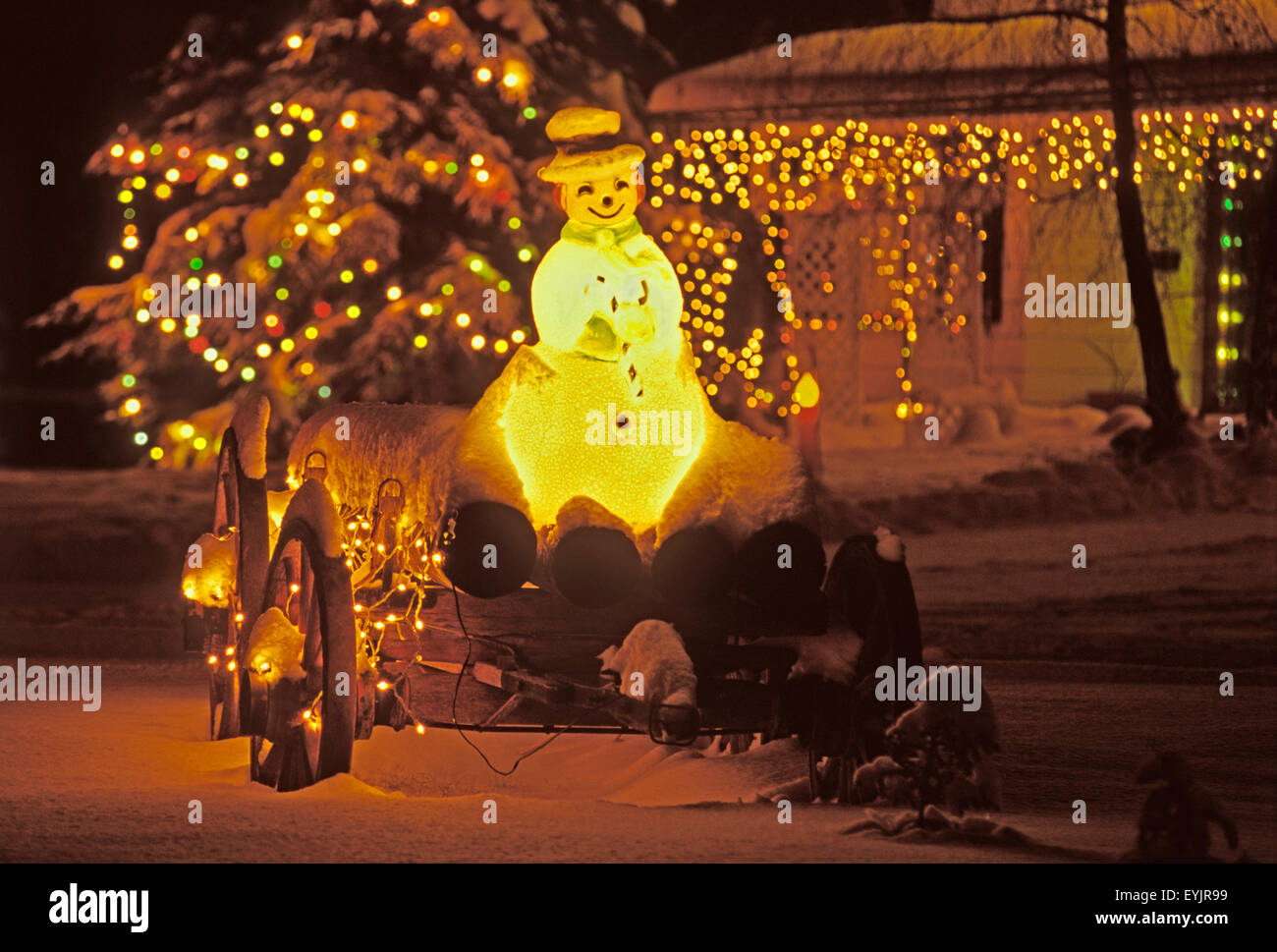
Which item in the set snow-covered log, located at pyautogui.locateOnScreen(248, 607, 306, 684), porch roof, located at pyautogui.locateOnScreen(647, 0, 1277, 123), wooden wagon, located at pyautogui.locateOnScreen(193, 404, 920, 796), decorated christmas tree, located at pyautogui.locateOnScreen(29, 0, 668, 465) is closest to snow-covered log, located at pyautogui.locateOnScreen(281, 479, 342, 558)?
wooden wagon, located at pyautogui.locateOnScreen(193, 404, 920, 796)

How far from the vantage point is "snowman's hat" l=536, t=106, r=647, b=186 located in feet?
21.3

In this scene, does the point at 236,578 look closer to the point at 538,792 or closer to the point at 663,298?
the point at 538,792

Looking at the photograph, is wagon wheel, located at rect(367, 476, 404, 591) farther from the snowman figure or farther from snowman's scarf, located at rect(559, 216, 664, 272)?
snowman's scarf, located at rect(559, 216, 664, 272)

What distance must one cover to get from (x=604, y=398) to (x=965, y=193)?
10.2m

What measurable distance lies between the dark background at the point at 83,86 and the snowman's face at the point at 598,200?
9.65 meters

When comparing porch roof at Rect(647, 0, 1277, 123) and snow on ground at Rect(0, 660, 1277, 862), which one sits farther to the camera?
porch roof at Rect(647, 0, 1277, 123)

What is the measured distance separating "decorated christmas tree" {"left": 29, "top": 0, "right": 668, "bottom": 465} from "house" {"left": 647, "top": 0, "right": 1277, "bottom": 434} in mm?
1397

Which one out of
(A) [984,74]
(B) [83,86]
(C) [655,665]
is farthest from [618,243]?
(B) [83,86]

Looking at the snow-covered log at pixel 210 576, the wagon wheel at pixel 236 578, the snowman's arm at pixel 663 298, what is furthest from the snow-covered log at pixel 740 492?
the snow-covered log at pixel 210 576

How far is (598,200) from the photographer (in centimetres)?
651

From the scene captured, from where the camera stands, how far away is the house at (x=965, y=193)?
50.2ft

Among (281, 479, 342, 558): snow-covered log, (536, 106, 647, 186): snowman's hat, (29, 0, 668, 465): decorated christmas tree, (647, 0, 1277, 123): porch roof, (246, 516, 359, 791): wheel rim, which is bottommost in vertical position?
(246, 516, 359, 791): wheel rim

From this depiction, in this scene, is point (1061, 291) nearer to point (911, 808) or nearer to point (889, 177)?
point (889, 177)

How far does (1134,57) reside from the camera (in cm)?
1497
